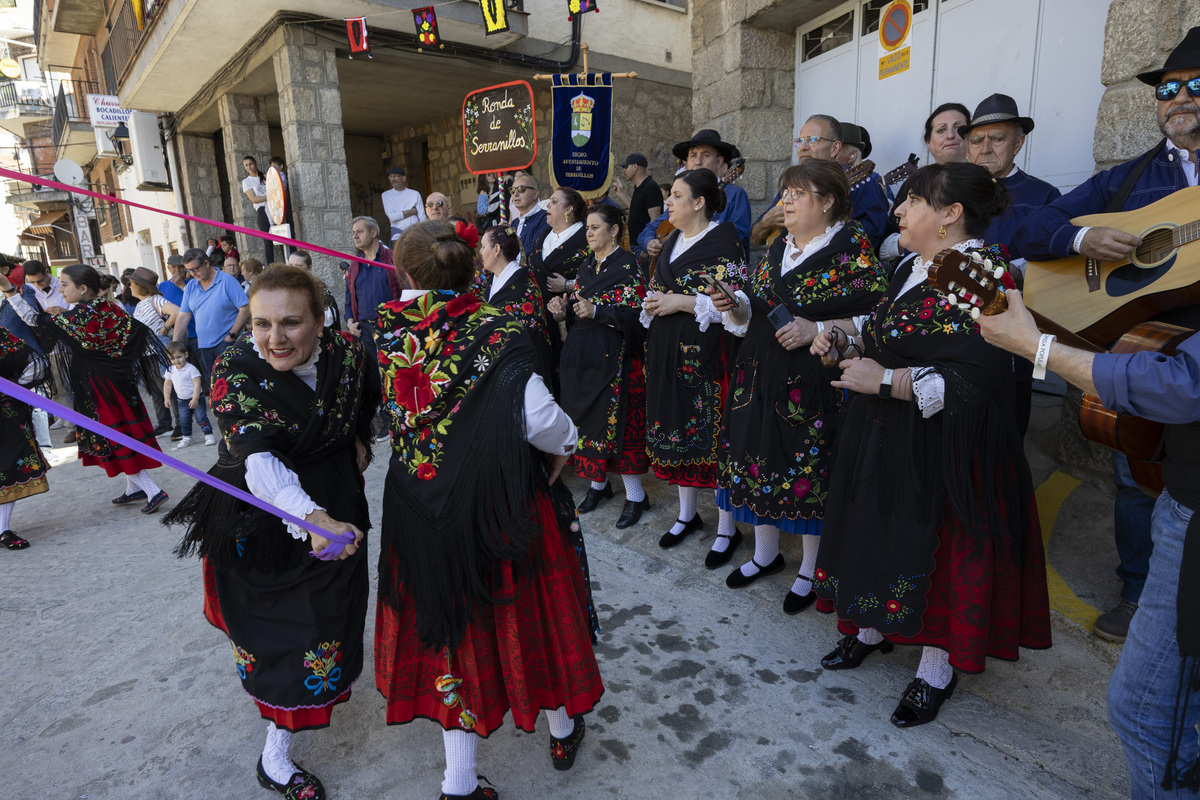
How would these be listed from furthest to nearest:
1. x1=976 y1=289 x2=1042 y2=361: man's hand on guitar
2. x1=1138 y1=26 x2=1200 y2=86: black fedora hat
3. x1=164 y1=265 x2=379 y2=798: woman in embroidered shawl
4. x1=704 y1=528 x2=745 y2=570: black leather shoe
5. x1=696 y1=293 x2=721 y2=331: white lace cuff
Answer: x1=704 y1=528 x2=745 y2=570: black leather shoe, x1=696 y1=293 x2=721 y2=331: white lace cuff, x1=1138 y1=26 x2=1200 y2=86: black fedora hat, x1=164 y1=265 x2=379 y2=798: woman in embroidered shawl, x1=976 y1=289 x2=1042 y2=361: man's hand on guitar

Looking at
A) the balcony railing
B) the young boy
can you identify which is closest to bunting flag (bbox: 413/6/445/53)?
the young boy

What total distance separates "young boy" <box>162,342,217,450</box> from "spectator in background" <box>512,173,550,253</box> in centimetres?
405

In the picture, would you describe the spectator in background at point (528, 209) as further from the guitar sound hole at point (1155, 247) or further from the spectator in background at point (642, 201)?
the guitar sound hole at point (1155, 247)

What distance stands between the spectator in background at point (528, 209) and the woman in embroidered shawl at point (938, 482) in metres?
3.41

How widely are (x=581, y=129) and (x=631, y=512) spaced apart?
12.7 feet

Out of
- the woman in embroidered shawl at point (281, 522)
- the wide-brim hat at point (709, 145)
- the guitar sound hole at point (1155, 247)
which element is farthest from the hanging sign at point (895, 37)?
the woman in embroidered shawl at point (281, 522)

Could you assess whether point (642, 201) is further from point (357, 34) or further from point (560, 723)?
point (560, 723)

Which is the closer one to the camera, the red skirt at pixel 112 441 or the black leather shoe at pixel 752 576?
the black leather shoe at pixel 752 576

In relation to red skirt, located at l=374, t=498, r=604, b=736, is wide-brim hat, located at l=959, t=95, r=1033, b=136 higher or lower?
higher

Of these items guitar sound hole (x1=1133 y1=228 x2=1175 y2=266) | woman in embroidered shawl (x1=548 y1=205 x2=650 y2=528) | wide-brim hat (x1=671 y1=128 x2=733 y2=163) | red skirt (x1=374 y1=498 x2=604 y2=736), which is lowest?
red skirt (x1=374 y1=498 x2=604 y2=736)

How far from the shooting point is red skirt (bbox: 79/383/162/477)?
495 centimetres

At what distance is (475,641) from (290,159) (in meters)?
8.05

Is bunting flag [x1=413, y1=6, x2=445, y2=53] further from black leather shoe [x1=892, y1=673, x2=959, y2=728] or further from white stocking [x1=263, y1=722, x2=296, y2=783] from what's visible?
black leather shoe [x1=892, y1=673, x2=959, y2=728]

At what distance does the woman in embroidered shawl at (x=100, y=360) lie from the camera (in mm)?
4801
